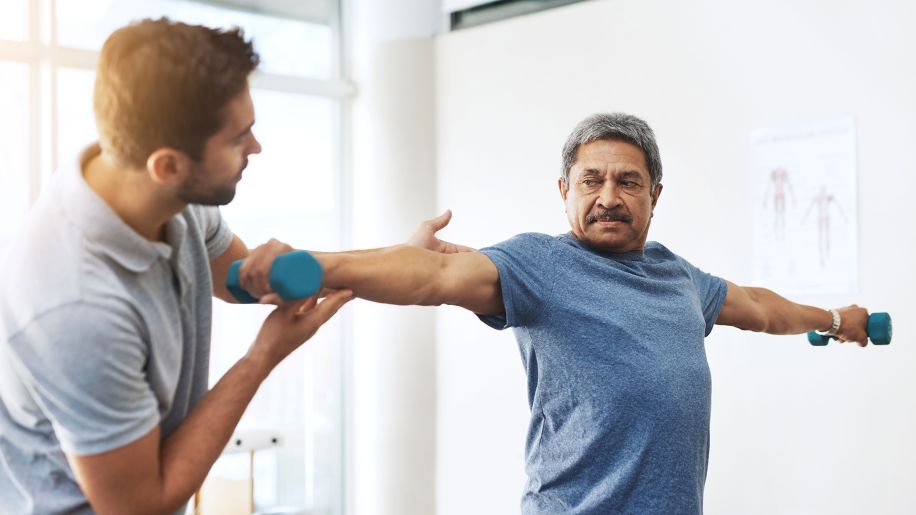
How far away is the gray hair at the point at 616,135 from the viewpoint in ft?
7.07

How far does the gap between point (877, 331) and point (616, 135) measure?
0.95 metres

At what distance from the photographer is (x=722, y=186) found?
352 centimetres

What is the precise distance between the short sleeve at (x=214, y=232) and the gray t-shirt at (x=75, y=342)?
0.19 m

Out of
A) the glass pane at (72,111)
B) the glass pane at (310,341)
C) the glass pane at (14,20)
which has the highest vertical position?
the glass pane at (14,20)

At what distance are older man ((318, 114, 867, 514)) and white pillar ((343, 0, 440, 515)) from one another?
2.35 metres

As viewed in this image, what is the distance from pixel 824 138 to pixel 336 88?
7.34ft

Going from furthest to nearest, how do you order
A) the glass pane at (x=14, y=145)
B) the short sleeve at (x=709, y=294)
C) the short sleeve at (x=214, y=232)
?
the glass pane at (x=14, y=145)
the short sleeve at (x=709, y=294)
the short sleeve at (x=214, y=232)

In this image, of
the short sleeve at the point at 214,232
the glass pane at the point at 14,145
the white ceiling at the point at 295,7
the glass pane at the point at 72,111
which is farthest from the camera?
the white ceiling at the point at 295,7

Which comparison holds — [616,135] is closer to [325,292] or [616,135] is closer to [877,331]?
[325,292]

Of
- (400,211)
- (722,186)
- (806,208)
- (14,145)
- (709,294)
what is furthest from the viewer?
(400,211)

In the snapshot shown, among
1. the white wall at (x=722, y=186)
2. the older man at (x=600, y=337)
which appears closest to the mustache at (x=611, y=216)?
the older man at (x=600, y=337)

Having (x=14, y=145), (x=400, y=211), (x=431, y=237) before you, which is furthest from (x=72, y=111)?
(x=431, y=237)

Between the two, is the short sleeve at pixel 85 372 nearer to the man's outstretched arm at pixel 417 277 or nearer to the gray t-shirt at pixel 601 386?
the man's outstretched arm at pixel 417 277

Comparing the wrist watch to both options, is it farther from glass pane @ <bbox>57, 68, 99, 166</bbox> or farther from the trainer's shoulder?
glass pane @ <bbox>57, 68, 99, 166</bbox>
